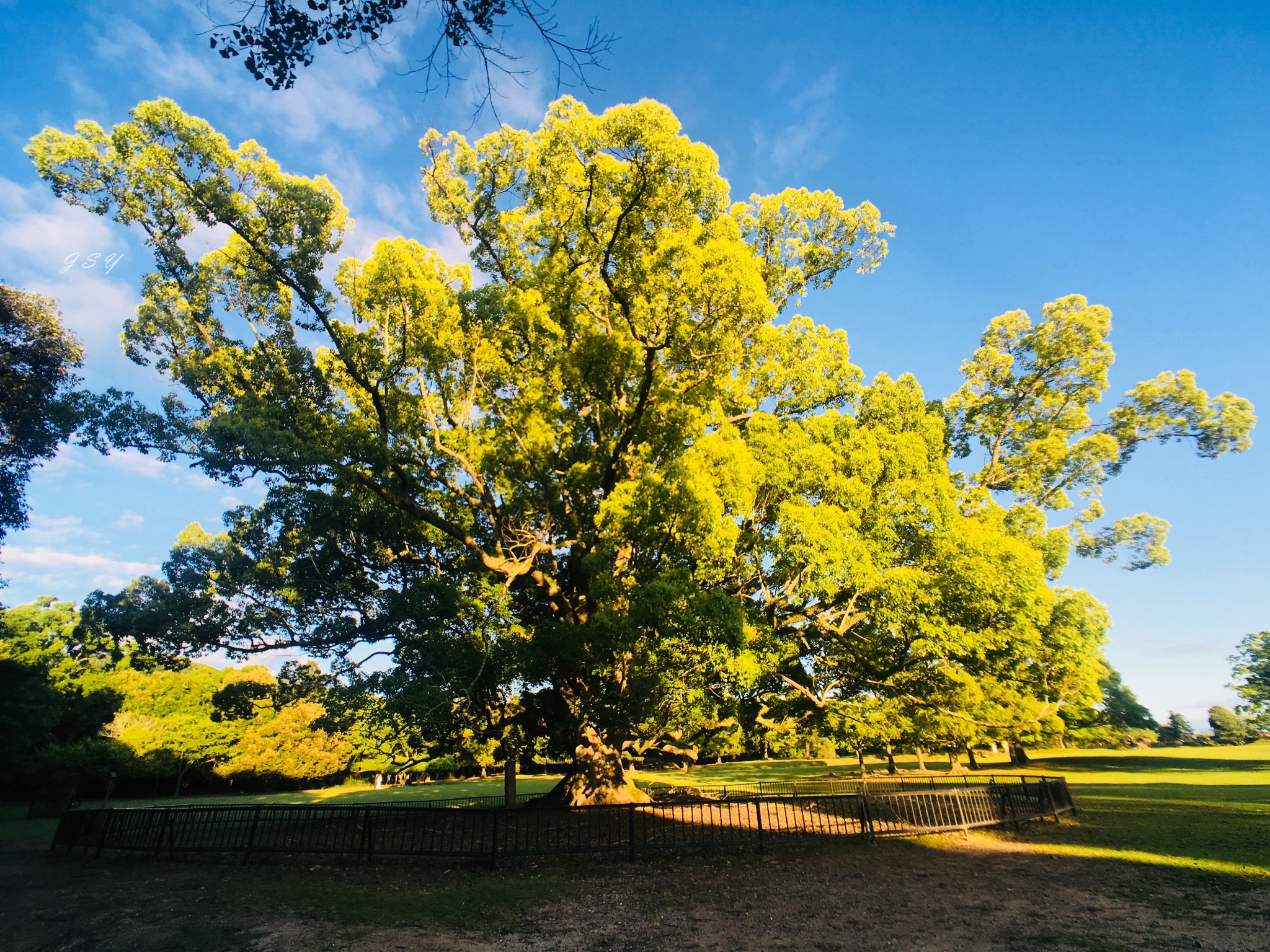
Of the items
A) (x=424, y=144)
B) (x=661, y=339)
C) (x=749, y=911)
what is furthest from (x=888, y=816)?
(x=424, y=144)

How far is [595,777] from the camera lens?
13789mm

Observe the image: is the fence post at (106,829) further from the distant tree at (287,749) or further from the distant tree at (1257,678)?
the distant tree at (1257,678)

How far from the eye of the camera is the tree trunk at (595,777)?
13539mm

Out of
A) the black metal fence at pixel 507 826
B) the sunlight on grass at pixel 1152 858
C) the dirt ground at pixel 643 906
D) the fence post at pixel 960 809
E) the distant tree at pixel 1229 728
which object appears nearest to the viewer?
the dirt ground at pixel 643 906

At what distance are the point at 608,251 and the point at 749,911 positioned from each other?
1114 centimetres

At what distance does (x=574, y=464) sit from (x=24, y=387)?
16.2 metres

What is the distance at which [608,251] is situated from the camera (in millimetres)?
11344

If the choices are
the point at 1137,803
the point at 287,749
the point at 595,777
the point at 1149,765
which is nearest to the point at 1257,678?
the point at 1149,765

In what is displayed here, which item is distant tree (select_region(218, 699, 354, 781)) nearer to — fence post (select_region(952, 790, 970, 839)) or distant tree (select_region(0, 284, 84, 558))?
distant tree (select_region(0, 284, 84, 558))

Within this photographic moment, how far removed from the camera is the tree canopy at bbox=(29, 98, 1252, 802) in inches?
404

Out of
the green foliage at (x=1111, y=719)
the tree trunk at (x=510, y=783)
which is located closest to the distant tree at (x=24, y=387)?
the tree trunk at (x=510, y=783)

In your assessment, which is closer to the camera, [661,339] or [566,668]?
[661,339]

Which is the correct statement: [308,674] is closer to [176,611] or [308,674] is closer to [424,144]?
[176,611]

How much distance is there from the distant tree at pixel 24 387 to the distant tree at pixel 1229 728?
97.4m
